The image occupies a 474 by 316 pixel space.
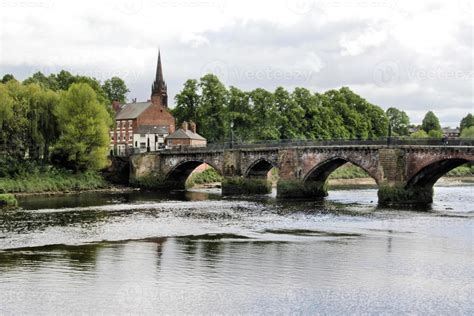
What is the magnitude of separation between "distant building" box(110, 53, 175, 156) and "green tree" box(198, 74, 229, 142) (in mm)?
6359

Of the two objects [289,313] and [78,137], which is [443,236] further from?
[78,137]

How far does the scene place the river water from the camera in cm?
2662

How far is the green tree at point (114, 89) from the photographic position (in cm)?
14262

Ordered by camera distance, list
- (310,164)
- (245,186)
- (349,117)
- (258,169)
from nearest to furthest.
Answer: (310,164)
(245,186)
(258,169)
(349,117)

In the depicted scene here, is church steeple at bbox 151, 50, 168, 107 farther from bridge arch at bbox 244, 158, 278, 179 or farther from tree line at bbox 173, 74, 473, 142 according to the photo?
bridge arch at bbox 244, 158, 278, 179

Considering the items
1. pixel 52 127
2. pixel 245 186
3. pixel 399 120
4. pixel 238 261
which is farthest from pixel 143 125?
pixel 238 261

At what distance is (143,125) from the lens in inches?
4616

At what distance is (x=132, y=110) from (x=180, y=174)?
3098 cm

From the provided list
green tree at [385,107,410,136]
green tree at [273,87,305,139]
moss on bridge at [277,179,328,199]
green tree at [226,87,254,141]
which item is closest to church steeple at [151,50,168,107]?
green tree at [226,87,254,141]

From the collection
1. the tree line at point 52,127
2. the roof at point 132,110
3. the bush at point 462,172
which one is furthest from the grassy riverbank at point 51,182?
the bush at point 462,172

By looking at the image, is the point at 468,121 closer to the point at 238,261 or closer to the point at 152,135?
the point at 152,135

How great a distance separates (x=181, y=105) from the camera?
122 meters

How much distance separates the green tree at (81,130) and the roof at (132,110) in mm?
30838

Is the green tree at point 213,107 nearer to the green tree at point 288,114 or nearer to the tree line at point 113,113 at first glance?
the tree line at point 113,113
